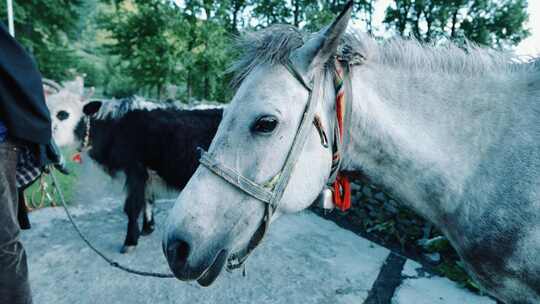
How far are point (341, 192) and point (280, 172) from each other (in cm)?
53

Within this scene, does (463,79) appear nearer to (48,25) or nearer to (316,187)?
(316,187)

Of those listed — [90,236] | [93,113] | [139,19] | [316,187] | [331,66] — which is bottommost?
[90,236]

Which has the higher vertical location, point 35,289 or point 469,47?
point 469,47

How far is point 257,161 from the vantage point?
133 cm

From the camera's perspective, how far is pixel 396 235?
4.62 m

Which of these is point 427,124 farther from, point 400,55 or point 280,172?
Result: point 280,172

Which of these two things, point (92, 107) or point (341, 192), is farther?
point (92, 107)

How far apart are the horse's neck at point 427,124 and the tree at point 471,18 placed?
8244mm

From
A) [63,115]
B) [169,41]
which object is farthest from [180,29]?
[63,115]

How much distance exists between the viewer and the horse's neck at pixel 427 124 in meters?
1.42

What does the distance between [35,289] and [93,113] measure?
248cm

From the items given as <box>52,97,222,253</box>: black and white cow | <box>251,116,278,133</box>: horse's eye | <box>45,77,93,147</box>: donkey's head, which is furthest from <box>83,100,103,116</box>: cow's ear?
<box>251,116,278,133</box>: horse's eye

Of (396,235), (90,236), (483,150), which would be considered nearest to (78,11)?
(90,236)

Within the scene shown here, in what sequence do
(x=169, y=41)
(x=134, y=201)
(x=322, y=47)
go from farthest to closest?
(x=169, y=41) < (x=134, y=201) < (x=322, y=47)
